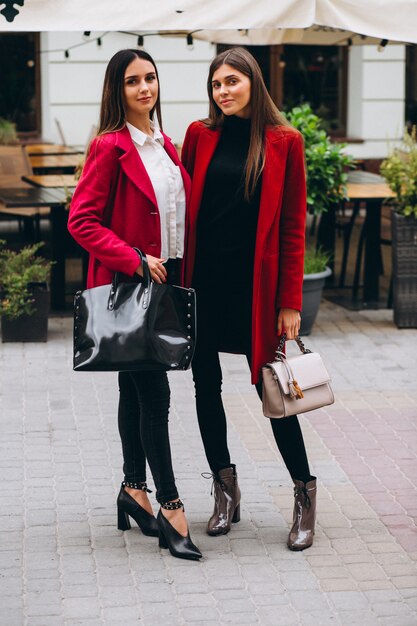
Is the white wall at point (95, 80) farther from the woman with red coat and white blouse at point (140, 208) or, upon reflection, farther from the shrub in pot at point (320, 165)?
the woman with red coat and white blouse at point (140, 208)

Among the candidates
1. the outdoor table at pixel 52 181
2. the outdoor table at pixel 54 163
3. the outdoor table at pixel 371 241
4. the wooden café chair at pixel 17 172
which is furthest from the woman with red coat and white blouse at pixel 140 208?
the outdoor table at pixel 54 163

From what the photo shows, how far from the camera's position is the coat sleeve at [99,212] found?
14.6 ft

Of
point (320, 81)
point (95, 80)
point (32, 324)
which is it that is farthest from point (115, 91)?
point (320, 81)

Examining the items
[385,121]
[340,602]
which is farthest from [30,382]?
[385,121]

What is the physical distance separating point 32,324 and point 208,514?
3579 mm

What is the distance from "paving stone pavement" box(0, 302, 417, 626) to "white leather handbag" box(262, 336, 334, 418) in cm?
59

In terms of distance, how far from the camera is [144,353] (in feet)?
14.5

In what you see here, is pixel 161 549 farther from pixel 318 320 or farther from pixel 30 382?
pixel 318 320

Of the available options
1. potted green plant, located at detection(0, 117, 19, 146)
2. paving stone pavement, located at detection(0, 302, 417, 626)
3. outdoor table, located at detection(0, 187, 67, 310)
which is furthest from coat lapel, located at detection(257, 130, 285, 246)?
potted green plant, located at detection(0, 117, 19, 146)

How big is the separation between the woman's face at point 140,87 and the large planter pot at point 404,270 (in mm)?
4479

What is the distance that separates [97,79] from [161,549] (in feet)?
35.1

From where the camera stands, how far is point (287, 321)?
4738mm

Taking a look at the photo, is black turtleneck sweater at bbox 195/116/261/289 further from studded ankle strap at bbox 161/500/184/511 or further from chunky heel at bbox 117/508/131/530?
chunky heel at bbox 117/508/131/530

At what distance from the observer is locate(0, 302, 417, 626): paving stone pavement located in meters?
4.27
